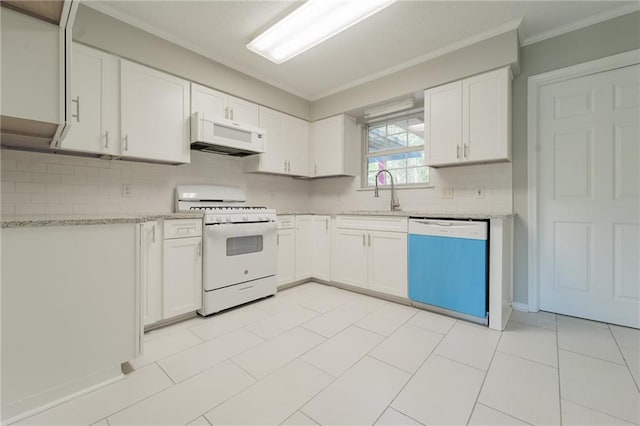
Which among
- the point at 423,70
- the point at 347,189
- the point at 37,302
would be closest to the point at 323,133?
the point at 347,189

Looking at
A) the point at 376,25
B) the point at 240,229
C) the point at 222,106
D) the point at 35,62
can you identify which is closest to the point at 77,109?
the point at 35,62

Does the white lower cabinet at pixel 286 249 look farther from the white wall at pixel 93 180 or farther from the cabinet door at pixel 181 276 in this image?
the cabinet door at pixel 181 276

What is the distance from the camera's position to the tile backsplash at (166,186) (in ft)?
7.04

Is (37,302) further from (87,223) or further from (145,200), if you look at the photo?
(145,200)

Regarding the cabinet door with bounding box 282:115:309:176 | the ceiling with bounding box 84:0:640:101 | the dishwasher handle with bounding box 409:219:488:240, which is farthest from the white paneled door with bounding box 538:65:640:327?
the cabinet door with bounding box 282:115:309:176

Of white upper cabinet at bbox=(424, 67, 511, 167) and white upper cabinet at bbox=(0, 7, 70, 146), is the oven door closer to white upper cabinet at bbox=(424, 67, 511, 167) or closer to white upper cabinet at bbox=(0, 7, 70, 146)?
white upper cabinet at bbox=(0, 7, 70, 146)

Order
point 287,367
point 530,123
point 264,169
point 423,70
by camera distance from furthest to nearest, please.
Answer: point 264,169, point 423,70, point 530,123, point 287,367

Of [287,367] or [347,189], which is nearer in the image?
[287,367]

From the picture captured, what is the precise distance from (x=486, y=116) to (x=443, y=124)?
38cm

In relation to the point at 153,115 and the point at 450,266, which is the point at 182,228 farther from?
the point at 450,266

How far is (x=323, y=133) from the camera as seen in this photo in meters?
3.95

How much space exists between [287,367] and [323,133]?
3.02 meters

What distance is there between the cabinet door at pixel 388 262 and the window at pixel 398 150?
95 centimetres

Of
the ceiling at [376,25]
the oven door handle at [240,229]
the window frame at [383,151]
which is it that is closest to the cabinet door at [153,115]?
the ceiling at [376,25]
